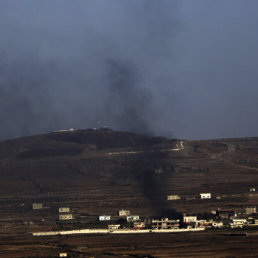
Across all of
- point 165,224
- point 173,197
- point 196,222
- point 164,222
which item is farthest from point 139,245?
point 173,197

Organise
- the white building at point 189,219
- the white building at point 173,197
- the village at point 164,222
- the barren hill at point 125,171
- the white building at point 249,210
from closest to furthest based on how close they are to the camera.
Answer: the village at point 164,222 < the white building at point 189,219 < the white building at point 249,210 < the white building at point 173,197 < the barren hill at point 125,171

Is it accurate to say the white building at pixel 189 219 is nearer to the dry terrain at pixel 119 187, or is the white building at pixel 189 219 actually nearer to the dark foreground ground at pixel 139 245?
the dry terrain at pixel 119 187

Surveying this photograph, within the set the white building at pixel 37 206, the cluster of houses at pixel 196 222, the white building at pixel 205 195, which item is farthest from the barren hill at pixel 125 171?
the cluster of houses at pixel 196 222

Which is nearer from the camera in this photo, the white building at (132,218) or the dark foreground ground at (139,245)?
the dark foreground ground at (139,245)

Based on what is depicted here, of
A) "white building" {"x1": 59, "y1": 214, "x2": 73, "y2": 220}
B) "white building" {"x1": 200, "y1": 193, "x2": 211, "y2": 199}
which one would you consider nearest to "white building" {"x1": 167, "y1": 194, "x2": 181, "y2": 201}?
"white building" {"x1": 200, "y1": 193, "x2": 211, "y2": 199}

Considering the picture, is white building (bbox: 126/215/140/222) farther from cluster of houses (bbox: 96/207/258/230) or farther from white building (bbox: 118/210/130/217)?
white building (bbox: 118/210/130/217)

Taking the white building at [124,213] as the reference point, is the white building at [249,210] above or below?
below

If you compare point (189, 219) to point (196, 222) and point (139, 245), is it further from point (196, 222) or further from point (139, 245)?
point (139, 245)

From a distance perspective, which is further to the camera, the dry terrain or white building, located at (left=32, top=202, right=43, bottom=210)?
white building, located at (left=32, top=202, right=43, bottom=210)
